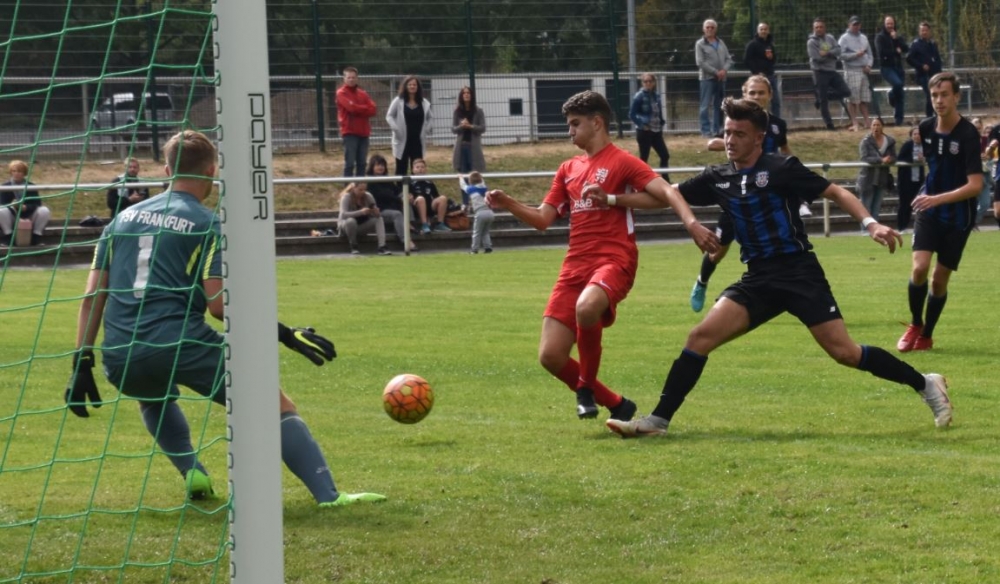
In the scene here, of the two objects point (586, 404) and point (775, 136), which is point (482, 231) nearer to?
point (775, 136)

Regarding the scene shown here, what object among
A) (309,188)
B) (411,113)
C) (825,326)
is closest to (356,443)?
(825,326)

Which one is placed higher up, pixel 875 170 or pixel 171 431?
pixel 875 170

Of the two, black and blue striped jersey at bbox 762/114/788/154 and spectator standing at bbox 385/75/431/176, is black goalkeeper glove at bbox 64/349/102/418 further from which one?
spectator standing at bbox 385/75/431/176

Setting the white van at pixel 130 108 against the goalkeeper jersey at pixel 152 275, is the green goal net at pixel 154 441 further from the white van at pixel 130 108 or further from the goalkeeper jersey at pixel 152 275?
the white van at pixel 130 108

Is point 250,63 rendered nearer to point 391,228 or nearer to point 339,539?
point 339,539

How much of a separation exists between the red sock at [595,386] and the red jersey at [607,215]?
629 mm

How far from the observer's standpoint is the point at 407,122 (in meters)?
23.0

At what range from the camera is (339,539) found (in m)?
5.60

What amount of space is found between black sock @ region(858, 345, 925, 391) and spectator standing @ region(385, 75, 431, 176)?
52.4 feet

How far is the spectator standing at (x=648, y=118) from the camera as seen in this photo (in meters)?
24.3

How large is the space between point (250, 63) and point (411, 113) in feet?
62.6

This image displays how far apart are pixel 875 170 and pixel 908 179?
620 mm

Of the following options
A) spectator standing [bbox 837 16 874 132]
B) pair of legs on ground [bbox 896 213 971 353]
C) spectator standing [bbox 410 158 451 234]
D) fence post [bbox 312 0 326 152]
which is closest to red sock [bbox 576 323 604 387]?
pair of legs on ground [bbox 896 213 971 353]

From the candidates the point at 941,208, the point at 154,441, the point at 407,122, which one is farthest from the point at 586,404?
the point at 407,122
